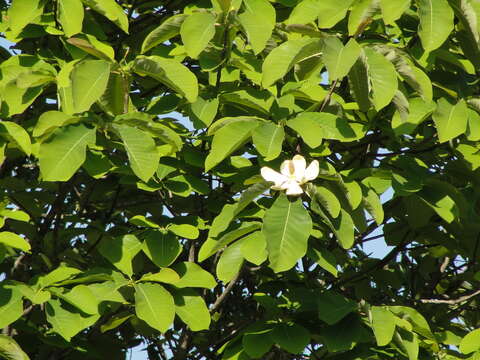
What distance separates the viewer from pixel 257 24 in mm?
2223

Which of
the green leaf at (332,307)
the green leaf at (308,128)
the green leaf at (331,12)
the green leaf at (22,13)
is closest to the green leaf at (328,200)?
the green leaf at (308,128)

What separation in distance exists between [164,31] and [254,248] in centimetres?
71

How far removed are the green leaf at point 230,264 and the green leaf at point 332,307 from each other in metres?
0.30

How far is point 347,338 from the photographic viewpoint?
2.34 m

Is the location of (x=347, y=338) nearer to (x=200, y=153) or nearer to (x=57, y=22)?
(x=200, y=153)

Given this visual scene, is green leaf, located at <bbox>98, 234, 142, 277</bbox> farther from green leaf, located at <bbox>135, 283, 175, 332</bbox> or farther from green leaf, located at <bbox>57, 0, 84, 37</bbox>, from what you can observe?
green leaf, located at <bbox>57, 0, 84, 37</bbox>

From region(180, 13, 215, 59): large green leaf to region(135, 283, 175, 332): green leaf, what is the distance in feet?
2.21

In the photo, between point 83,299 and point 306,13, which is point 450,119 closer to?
point 306,13

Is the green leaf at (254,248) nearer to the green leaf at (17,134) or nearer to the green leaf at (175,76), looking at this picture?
the green leaf at (175,76)

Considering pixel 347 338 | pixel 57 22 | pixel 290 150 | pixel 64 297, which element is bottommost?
pixel 347 338

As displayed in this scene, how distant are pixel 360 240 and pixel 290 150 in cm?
77

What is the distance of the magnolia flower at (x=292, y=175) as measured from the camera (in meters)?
1.99

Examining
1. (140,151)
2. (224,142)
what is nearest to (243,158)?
(224,142)

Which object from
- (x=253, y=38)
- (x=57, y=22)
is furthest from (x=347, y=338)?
(x=57, y=22)
